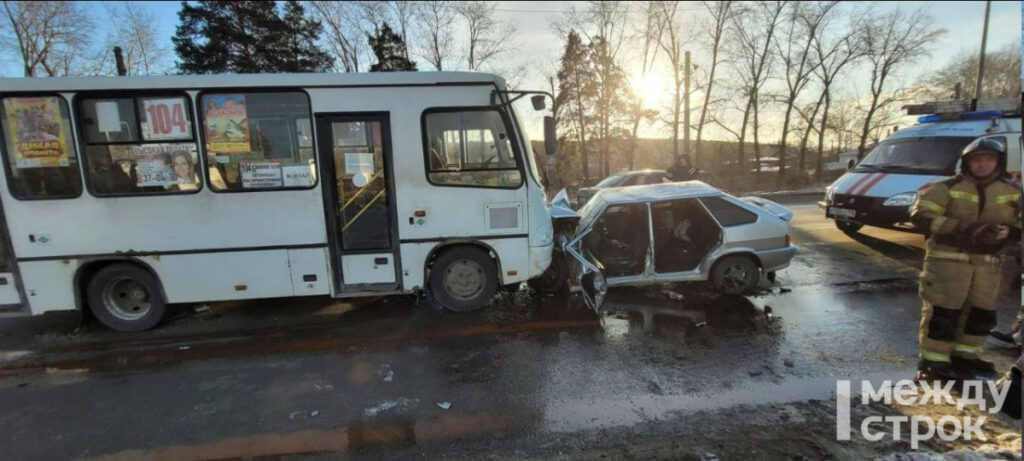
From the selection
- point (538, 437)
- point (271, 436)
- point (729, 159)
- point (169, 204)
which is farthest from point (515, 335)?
point (729, 159)

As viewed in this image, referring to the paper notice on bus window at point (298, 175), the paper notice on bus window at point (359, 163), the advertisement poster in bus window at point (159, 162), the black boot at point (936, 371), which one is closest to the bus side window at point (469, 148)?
the paper notice on bus window at point (359, 163)

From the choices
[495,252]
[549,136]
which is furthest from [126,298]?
[549,136]

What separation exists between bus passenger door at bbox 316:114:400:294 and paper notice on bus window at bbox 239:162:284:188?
527 millimetres

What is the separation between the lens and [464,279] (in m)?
5.74

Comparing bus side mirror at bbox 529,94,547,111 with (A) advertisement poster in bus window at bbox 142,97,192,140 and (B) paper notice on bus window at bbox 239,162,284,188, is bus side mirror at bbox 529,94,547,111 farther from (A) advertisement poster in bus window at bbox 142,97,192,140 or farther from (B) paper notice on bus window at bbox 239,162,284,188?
(A) advertisement poster in bus window at bbox 142,97,192,140

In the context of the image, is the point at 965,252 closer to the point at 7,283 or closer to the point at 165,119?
the point at 165,119

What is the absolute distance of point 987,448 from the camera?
288 centimetres

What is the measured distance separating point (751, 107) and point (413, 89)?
3059cm

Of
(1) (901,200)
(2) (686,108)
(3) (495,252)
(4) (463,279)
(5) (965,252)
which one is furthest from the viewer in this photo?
(2) (686,108)

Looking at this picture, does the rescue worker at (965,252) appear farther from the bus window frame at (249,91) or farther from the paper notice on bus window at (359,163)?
the bus window frame at (249,91)

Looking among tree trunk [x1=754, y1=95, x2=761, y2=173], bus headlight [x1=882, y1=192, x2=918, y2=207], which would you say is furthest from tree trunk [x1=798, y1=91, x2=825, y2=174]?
bus headlight [x1=882, y1=192, x2=918, y2=207]

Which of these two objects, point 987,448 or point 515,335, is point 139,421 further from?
point 987,448

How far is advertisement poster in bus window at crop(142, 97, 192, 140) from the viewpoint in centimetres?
505

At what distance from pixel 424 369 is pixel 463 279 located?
63.0 inches
